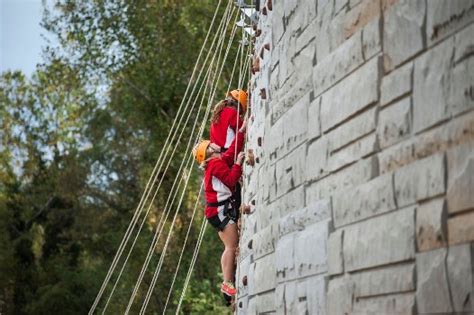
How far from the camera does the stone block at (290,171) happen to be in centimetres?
523

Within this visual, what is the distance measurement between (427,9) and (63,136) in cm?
3406

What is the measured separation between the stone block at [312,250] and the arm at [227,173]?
2975 millimetres

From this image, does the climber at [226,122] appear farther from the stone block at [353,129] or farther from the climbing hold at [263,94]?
the stone block at [353,129]

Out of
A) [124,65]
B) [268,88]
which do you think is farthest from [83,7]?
[268,88]

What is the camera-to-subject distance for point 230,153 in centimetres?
841

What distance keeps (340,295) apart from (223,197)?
4.05 meters

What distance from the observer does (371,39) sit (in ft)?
14.1

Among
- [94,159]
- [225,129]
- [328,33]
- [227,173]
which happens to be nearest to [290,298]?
[328,33]

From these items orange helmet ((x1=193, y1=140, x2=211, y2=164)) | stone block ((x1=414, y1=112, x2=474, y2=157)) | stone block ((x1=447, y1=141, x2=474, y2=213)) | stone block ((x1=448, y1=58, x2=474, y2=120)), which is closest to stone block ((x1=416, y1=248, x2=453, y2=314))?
stone block ((x1=447, y1=141, x2=474, y2=213))

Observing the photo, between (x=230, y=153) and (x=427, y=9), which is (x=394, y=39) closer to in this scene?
(x=427, y=9)

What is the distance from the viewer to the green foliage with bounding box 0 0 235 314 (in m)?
26.0

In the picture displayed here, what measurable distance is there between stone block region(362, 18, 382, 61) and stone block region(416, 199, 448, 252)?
2.35ft

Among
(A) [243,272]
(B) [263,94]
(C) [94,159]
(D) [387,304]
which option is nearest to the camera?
(D) [387,304]

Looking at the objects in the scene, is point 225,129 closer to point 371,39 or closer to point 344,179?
point 344,179
